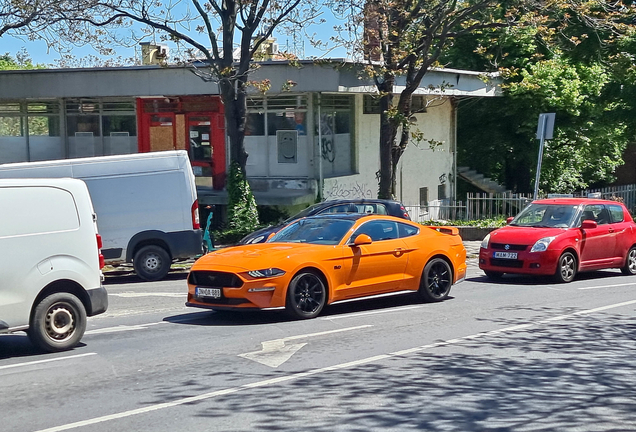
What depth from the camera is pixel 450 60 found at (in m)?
33.4

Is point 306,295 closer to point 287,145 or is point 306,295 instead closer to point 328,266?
point 328,266

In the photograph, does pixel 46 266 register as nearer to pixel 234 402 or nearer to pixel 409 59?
pixel 234 402

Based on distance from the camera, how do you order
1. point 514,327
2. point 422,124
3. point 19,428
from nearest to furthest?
1. point 19,428
2. point 514,327
3. point 422,124

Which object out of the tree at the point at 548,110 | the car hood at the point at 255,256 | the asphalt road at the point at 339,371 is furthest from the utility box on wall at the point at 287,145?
the car hood at the point at 255,256

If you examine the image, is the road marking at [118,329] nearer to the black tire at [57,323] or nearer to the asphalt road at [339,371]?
the asphalt road at [339,371]

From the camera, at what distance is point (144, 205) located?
16844 millimetres

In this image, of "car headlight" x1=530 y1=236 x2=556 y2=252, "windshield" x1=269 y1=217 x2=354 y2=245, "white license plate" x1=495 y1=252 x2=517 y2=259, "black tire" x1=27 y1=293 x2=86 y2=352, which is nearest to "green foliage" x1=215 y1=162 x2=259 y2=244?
"white license plate" x1=495 y1=252 x2=517 y2=259

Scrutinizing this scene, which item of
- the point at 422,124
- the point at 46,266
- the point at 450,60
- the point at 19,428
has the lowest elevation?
the point at 19,428

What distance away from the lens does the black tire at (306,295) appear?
11266mm

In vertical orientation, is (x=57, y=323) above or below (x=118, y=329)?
above

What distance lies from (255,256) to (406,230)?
112 inches

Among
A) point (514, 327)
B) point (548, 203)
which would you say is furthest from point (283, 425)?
point (548, 203)

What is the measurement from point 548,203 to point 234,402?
38.1 feet

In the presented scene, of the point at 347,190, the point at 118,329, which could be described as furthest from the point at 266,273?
the point at 347,190
